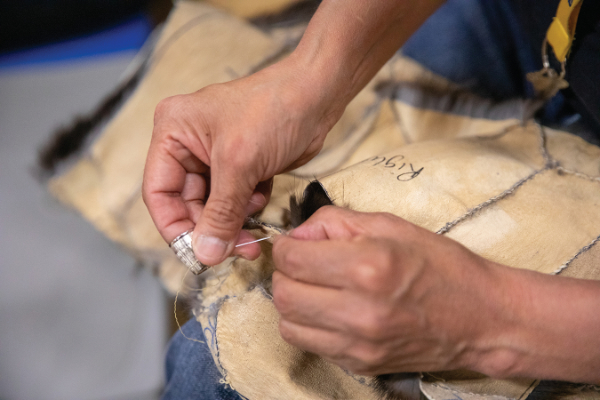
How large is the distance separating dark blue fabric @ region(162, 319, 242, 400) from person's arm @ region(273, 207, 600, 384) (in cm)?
27

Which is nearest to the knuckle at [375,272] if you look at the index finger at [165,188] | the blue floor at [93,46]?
the index finger at [165,188]

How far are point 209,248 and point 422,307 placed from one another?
0.92 feet

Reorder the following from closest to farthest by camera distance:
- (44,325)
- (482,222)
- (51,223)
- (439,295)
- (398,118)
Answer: (439,295) → (482,222) → (398,118) → (44,325) → (51,223)

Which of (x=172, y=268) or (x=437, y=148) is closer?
(x=437, y=148)

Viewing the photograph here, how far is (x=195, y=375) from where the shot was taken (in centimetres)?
66

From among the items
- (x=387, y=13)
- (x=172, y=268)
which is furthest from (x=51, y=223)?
(x=387, y=13)

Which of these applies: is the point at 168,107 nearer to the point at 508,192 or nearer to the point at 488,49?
the point at 508,192

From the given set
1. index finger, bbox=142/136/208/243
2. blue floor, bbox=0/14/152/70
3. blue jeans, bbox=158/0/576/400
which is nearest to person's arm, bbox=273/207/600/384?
index finger, bbox=142/136/208/243

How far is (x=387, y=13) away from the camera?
672 millimetres

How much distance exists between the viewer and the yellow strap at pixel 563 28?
61 cm

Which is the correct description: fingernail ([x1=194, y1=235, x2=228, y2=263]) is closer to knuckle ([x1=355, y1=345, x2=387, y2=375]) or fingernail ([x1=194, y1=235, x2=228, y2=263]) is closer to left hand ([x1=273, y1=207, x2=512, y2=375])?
left hand ([x1=273, y1=207, x2=512, y2=375])

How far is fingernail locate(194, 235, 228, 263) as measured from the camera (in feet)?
1.71

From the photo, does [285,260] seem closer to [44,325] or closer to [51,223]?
[44,325]

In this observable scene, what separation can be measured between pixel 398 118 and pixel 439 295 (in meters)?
0.63
